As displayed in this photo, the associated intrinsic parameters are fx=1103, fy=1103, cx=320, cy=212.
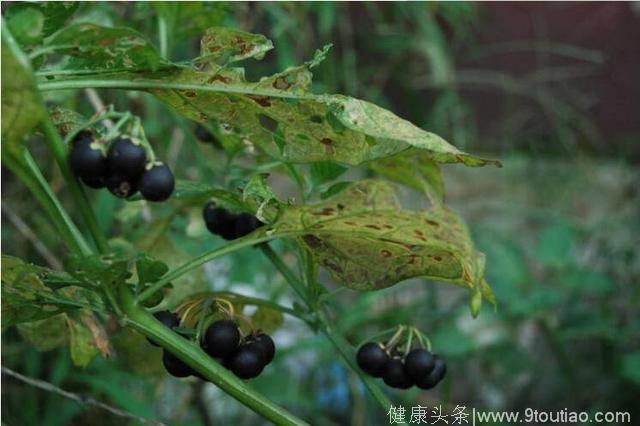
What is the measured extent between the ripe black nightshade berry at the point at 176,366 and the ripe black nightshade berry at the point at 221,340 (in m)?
0.04

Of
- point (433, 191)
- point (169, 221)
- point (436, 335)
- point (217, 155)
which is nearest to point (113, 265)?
point (433, 191)

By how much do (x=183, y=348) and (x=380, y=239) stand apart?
179mm

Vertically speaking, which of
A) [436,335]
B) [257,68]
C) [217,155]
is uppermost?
[217,155]

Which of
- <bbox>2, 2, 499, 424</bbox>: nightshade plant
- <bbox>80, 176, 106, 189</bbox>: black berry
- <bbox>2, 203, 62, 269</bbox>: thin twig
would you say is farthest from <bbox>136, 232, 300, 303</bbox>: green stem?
<bbox>2, 203, 62, 269</bbox>: thin twig

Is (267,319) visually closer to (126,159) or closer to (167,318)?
(167,318)

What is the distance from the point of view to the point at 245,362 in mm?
925

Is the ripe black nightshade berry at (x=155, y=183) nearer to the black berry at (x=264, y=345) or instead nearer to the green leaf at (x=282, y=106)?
the green leaf at (x=282, y=106)

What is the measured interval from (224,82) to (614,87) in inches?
110

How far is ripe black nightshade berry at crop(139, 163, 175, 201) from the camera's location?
80 centimetres

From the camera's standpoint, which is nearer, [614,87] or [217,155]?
[217,155]

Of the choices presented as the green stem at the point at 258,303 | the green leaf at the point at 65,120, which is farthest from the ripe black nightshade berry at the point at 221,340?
the green leaf at the point at 65,120

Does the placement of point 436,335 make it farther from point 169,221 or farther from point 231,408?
point 169,221

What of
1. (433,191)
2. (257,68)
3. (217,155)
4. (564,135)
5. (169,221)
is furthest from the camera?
(564,135)

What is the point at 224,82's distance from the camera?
0.90m
